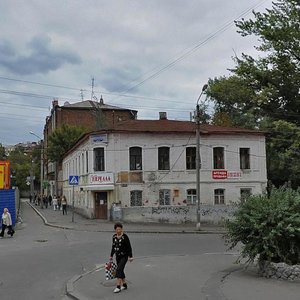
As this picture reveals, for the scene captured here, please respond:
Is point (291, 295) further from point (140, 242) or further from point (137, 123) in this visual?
point (137, 123)

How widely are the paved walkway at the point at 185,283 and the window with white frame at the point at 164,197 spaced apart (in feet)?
66.6

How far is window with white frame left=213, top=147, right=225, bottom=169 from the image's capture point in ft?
123

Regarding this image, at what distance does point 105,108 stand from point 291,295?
65.0m

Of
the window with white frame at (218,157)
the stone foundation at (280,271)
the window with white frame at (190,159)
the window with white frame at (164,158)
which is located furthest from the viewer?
the window with white frame at (218,157)

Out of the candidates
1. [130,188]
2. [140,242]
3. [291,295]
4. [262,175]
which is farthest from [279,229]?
[262,175]

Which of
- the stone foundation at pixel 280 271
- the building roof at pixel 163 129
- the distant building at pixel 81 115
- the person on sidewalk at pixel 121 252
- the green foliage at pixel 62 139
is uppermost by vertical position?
the distant building at pixel 81 115

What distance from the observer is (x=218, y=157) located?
124ft

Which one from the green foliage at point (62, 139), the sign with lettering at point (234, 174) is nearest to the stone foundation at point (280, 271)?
the sign with lettering at point (234, 174)

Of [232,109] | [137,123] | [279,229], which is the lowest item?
[279,229]

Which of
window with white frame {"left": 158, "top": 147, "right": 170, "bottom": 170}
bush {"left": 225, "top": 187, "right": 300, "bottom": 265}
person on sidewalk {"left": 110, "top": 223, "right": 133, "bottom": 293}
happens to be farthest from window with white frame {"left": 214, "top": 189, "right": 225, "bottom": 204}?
person on sidewalk {"left": 110, "top": 223, "right": 133, "bottom": 293}

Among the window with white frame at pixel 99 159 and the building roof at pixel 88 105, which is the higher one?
the building roof at pixel 88 105

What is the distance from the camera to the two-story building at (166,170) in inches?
1390

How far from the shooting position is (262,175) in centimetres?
3828

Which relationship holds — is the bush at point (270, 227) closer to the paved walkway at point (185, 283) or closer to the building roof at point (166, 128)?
the paved walkway at point (185, 283)
